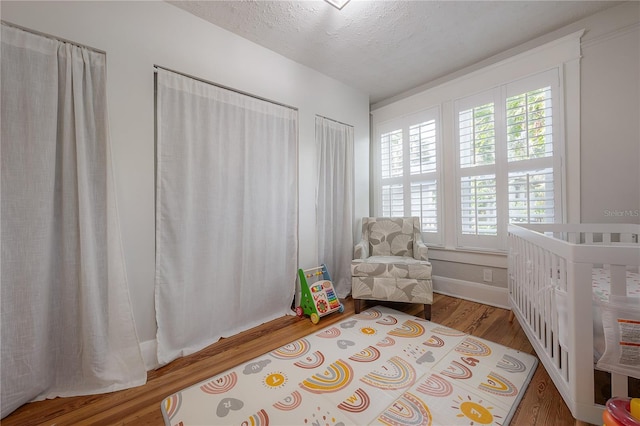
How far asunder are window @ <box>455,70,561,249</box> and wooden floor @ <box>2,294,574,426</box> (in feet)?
2.63

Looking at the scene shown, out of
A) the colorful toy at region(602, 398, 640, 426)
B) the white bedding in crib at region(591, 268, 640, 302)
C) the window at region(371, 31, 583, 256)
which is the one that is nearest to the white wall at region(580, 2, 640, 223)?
the window at region(371, 31, 583, 256)

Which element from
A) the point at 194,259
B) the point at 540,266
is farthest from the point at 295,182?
the point at 540,266

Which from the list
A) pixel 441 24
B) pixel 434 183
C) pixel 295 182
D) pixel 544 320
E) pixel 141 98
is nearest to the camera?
pixel 544 320

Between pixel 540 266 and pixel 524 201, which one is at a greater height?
pixel 524 201

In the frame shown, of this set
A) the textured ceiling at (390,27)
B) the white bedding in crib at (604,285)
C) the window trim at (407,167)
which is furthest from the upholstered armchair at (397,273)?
the textured ceiling at (390,27)

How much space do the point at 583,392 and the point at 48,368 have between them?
256cm

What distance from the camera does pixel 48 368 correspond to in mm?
1331

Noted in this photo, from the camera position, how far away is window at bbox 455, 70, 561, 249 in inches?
82.8

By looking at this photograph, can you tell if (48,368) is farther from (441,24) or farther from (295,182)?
(441,24)

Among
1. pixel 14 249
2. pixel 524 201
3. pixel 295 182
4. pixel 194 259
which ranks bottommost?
pixel 194 259

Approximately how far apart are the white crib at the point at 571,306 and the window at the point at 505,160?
87 centimetres

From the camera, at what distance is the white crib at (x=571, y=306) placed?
999mm

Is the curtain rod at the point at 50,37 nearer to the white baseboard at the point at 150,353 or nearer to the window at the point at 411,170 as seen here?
the white baseboard at the point at 150,353

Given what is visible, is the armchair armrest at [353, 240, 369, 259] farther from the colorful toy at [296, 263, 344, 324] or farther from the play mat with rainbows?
the play mat with rainbows
